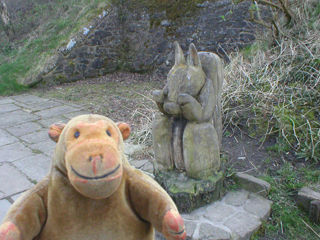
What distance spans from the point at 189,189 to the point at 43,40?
8196 mm

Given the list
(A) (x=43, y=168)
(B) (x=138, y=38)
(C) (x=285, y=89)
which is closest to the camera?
(A) (x=43, y=168)

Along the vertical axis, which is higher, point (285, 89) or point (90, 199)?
point (90, 199)

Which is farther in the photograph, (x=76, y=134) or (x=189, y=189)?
(x=189, y=189)

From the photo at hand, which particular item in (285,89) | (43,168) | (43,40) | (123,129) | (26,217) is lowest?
(43,168)

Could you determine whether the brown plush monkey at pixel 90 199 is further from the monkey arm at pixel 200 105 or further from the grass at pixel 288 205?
the grass at pixel 288 205

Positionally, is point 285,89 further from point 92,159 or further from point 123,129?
point 92,159

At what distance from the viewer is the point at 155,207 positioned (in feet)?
4.53

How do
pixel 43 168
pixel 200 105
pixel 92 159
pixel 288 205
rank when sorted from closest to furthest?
pixel 92 159
pixel 200 105
pixel 288 205
pixel 43 168

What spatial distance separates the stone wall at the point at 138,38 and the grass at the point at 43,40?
35 cm

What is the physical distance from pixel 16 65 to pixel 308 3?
307 inches

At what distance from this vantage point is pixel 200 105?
2453 mm

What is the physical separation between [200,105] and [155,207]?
1.26 m

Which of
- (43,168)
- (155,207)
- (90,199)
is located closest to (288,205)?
(155,207)

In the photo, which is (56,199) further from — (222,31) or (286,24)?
(222,31)
